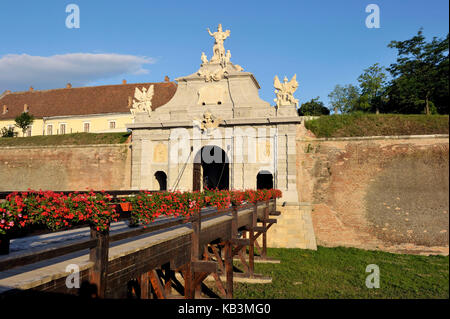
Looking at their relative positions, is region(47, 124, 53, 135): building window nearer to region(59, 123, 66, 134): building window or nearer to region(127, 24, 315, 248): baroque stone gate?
region(59, 123, 66, 134): building window

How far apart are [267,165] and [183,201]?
621 inches

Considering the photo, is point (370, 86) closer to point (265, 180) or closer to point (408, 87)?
point (265, 180)

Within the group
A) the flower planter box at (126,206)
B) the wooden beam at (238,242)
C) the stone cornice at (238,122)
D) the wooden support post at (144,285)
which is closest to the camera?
the flower planter box at (126,206)

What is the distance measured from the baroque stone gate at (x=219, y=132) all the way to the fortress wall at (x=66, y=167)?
2.45m

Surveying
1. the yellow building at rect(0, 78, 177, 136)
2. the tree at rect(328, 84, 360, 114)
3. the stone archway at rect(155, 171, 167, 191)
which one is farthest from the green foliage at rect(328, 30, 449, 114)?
the yellow building at rect(0, 78, 177, 136)

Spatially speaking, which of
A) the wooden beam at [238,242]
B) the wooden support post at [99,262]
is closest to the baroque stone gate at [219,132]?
the wooden beam at [238,242]

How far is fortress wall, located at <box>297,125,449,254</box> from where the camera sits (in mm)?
21000

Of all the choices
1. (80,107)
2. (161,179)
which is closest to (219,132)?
(161,179)

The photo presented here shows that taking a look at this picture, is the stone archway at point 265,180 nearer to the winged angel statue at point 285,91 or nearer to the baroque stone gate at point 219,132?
the baroque stone gate at point 219,132

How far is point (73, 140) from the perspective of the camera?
2903cm

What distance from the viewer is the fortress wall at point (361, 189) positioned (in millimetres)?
21000

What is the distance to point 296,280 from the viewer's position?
1562 cm

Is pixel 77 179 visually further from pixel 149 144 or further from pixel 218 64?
pixel 218 64
